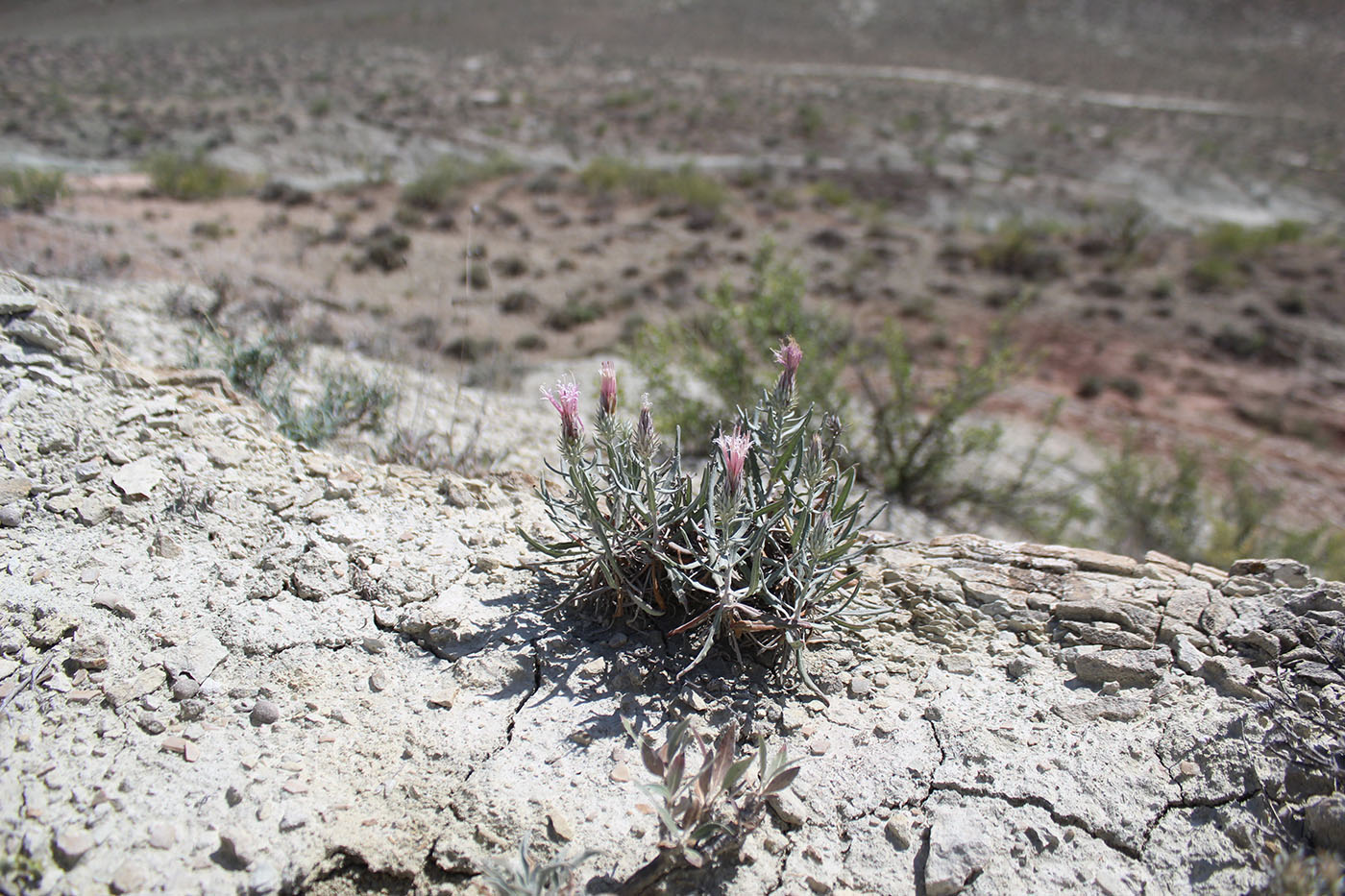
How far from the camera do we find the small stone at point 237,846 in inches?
57.9

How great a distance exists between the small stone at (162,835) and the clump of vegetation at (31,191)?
10.5 metres

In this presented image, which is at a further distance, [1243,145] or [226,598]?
[1243,145]

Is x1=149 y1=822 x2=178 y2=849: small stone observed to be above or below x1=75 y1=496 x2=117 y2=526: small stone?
A: below

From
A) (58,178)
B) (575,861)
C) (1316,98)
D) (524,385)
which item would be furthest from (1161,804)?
(1316,98)

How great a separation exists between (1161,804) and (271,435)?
297cm

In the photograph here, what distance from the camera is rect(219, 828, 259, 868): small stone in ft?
4.83

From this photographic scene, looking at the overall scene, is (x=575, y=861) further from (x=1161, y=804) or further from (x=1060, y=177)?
(x=1060, y=177)

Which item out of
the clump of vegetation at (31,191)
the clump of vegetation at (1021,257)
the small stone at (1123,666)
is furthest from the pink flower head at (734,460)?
the clump of vegetation at (1021,257)

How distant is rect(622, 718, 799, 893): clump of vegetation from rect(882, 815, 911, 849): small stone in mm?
246

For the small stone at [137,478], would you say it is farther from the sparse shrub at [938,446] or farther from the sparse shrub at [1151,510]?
the sparse shrub at [1151,510]

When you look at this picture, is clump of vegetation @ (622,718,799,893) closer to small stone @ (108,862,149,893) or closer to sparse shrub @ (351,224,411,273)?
small stone @ (108,862,149,893)

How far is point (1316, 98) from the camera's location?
114ft

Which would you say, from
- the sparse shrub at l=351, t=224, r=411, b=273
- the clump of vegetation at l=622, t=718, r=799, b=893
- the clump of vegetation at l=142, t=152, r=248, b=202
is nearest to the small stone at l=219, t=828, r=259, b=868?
the clump of vegetation at l=622, t=718, r=799, b=893

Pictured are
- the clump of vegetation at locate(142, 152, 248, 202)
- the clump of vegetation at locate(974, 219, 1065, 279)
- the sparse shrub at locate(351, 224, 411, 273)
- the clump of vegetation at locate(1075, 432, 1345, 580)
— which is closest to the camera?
the clump of vegetation at locate(1075, 432, 1345, 580)
